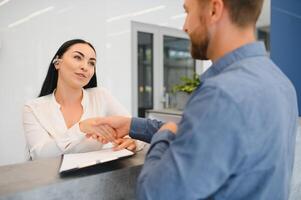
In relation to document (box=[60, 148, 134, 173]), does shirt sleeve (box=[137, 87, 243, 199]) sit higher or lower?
higher

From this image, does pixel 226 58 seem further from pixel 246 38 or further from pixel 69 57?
pixel 69 57

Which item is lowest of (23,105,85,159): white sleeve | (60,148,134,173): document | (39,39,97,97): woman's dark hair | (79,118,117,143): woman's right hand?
(23,105,85,159): white sleeve

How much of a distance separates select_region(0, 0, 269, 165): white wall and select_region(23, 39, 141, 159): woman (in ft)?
5.51

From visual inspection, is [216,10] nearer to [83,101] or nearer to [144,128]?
[144,128]

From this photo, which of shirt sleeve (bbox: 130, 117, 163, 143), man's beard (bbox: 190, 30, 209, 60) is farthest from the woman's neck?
man's beard (bbox: 190, 30, 209, 60)

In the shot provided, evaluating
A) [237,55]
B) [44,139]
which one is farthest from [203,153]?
[44,139]

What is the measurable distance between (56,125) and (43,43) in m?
2.14

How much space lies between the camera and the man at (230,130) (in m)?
0.65

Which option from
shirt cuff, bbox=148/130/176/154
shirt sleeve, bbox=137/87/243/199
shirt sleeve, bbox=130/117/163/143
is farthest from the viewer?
shirt sleeve, bbox=130/117/163/143

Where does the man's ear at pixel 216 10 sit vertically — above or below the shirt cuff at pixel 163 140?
above

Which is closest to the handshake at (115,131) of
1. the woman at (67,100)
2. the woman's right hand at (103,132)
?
the woman's right hand at (103,132)

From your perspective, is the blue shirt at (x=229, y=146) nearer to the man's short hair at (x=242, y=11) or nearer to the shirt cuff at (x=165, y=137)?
the shirt cuff at (x=165, y=137)

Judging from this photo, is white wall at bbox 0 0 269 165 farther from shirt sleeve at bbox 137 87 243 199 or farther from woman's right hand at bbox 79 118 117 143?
shirt sleeve at bbox 137 87 243 199

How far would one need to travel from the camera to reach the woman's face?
6.20 ft
